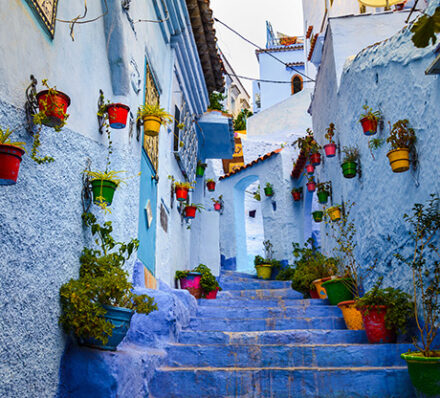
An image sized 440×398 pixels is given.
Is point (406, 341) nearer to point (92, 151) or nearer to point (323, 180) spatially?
point (92, 151)

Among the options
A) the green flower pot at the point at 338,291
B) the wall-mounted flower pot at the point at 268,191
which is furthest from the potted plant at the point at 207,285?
the wall-mounted flower pot at the point at 268,191

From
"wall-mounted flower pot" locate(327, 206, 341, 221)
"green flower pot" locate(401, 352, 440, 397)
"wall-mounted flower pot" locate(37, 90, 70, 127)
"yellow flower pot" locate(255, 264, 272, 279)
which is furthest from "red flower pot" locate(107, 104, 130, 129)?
"yellow flower pot" locate(255, 264, 272, 279)

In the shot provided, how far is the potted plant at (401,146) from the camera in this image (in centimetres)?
528

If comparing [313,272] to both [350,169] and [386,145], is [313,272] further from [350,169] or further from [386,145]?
[386,145]

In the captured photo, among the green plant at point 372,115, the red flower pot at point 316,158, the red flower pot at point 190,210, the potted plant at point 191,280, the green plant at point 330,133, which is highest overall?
the green plant at point 330,133

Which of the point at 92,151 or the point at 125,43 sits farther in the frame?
the point at 125,43

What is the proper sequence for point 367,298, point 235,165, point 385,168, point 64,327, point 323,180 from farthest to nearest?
point 235,165 → point 323,180 → point 385,168 → point 367,298 → point 64,327

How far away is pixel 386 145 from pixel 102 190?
3714 mm

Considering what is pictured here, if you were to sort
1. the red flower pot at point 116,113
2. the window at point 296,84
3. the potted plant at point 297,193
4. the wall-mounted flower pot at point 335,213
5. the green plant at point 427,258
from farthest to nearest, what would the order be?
1. the window at point 296,84
2. the potted plant at point 297,193
3. the wall-mounted flower pot at point 335,213
4. the red flower pot at point 116,113
5. the green plant at point 427,258

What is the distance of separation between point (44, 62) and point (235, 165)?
1625 cm

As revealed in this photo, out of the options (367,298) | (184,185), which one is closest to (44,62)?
(367,298)

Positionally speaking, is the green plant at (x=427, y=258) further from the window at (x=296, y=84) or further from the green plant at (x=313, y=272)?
the window at (x=296, y=84)

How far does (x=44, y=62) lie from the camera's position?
3.61 m

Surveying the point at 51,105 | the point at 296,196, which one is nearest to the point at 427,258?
the point at 51,105
